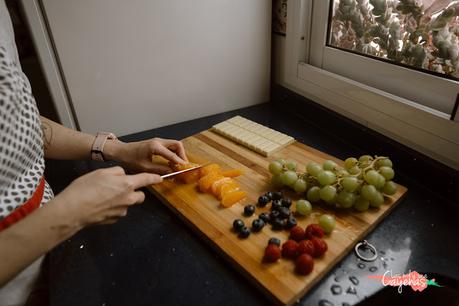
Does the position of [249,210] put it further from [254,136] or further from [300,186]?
[254,136]

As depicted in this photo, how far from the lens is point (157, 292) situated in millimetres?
669

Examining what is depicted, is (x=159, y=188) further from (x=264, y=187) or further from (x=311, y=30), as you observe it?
(x=311, y=30)

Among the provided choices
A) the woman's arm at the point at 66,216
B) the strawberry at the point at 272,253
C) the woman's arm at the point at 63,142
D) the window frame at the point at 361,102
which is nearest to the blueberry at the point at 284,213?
the strawberry at the point at 272,253

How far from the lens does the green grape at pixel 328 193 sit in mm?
794

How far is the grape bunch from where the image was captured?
789mm

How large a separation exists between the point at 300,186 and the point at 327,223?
135 mm

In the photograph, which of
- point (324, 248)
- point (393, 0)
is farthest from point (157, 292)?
point (393, 0)

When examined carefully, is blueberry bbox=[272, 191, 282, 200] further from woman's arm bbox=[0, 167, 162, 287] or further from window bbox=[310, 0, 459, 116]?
window bbox=[310, 0, 459, 116]

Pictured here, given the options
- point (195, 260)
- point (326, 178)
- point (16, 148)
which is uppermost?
point (16, 148)

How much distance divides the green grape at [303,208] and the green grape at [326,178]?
69mm

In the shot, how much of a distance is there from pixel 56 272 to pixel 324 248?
566 millimetres

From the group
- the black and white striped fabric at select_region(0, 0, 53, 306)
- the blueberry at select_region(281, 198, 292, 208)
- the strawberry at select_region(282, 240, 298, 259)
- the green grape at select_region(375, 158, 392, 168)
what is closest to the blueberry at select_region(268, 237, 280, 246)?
the strawberry at select_region(282, 240, 298, 259)

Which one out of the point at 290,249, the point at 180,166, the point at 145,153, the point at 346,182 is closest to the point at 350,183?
the point at 346,182

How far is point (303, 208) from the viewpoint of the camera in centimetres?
79
